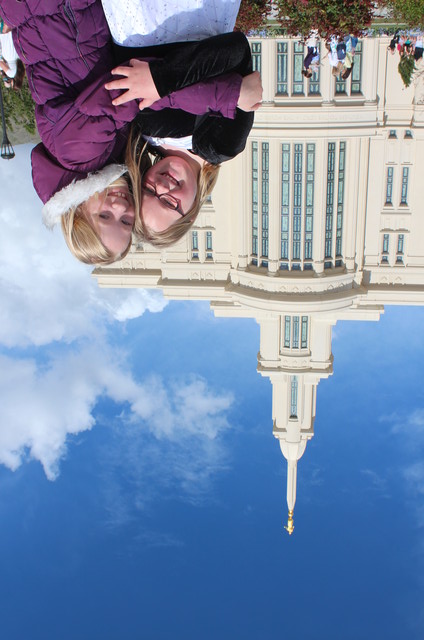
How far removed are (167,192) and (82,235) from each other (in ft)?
3.01

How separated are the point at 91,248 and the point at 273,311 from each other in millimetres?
23006

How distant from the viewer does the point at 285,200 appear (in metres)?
30.2

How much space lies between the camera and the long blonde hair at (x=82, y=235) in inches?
253

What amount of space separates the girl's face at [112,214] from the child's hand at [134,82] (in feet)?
2.78

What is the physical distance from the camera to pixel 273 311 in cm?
2916

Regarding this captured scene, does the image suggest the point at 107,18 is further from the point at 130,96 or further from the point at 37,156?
the point at 37,156

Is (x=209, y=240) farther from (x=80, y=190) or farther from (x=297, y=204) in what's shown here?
(x=80, y=190)

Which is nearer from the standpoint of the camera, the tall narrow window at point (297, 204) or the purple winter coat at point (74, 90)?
the purple winter coat at point (74, 90)

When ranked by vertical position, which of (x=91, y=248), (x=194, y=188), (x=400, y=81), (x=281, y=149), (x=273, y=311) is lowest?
(x=91, y=248)

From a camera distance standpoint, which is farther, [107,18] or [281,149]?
[281,149]

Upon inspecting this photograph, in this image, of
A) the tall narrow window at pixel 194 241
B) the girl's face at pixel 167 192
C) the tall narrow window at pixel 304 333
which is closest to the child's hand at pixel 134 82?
the girl's face at pixel 167 192

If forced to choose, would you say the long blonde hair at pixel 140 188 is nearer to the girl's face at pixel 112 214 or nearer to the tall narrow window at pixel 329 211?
the girl's face at pixel 112 214

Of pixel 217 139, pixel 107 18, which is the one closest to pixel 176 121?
pixel 217 139

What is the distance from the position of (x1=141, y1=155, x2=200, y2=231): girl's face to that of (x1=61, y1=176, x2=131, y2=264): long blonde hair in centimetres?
28
